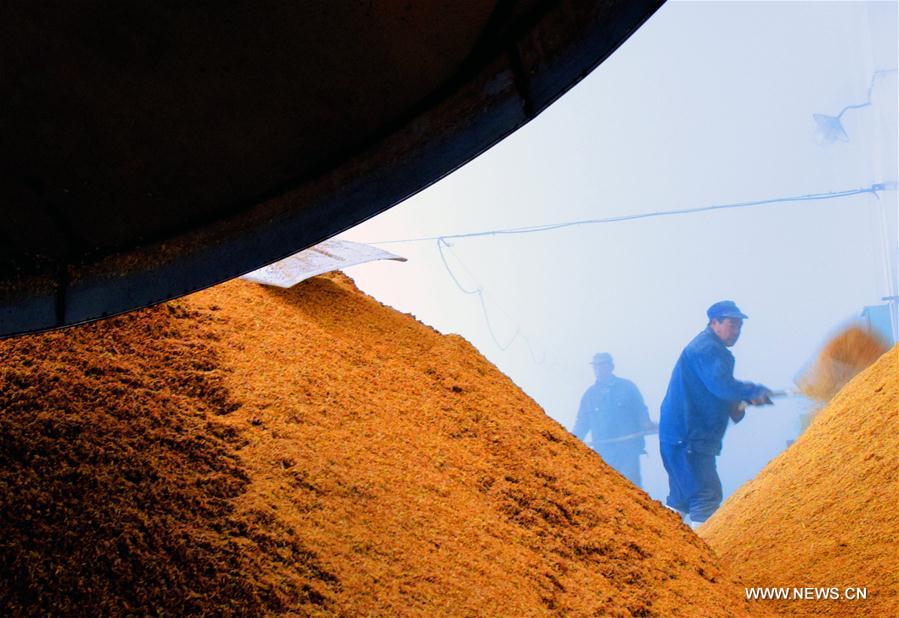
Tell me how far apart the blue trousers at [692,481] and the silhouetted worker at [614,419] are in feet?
0.86

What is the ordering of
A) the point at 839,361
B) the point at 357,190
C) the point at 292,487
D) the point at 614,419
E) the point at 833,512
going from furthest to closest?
the point at 614,419
the point at 839,361
the point at 833,512
the point at 292,487
the point at 357,190

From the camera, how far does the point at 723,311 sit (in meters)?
4.57

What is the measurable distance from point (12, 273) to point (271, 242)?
497mm

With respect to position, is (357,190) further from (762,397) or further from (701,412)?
(762,397)

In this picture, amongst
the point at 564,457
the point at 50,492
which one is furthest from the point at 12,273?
the point at 564,457

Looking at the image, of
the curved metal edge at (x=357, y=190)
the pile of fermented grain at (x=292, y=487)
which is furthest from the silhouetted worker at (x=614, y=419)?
the curved metal edge at (x=357, y=190)

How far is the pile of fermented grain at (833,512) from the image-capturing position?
85.1 inches

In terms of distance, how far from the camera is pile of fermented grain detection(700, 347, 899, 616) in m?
2.16

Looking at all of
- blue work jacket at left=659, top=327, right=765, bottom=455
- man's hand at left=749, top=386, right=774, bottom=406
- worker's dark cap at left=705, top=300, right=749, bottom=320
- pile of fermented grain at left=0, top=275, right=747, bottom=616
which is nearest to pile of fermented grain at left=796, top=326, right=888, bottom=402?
man's hand at left=749, top=386, right=774, bottom=406

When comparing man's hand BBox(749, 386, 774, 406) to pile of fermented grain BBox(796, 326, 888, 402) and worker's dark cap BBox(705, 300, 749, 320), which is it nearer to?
pile of fermented grain BBox(796, 326, 888, 402)

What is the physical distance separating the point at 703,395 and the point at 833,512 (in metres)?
2.05

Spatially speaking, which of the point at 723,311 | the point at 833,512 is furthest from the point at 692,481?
the point at 833,512

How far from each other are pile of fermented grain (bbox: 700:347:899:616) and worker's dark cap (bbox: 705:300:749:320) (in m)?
1.55

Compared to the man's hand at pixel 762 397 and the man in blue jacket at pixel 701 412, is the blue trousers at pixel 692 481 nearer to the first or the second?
the man in blue jacket at pixel 701 412
